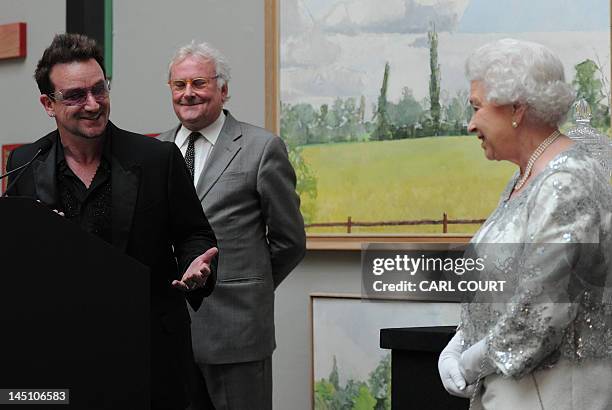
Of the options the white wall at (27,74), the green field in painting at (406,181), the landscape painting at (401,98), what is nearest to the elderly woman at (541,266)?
the landscape painting at (401,98)

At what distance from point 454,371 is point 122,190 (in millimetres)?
941

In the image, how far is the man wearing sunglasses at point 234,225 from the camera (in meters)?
3.65

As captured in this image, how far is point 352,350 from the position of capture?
4902mm

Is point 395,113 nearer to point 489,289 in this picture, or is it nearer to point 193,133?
point 193,133

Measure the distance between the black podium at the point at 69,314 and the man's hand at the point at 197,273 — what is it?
1.35ft

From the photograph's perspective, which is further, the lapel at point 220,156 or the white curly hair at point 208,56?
the white curly hair at point 208,56

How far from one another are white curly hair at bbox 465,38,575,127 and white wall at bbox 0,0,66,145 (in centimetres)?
400

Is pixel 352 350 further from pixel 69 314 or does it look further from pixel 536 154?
pixel 69 314

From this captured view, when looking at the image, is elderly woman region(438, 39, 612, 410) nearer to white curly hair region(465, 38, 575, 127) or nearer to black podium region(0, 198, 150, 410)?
white curly hair region(465, 38, 575, 127)

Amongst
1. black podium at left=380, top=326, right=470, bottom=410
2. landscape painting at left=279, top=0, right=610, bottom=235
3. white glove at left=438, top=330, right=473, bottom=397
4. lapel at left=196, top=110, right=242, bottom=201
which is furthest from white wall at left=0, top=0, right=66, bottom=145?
white glove at left=438, top=330, right=473, bottom=397

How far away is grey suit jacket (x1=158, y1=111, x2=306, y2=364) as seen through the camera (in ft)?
12.0

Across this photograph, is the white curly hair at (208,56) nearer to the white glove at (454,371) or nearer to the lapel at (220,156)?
the lapel at (220,156)

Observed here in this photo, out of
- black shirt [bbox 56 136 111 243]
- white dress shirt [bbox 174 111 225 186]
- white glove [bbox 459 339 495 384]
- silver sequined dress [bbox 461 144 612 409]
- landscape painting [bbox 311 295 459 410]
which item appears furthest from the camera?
landscape painting [bbox 311 295 459 410]

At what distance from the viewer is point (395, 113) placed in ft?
15.5
